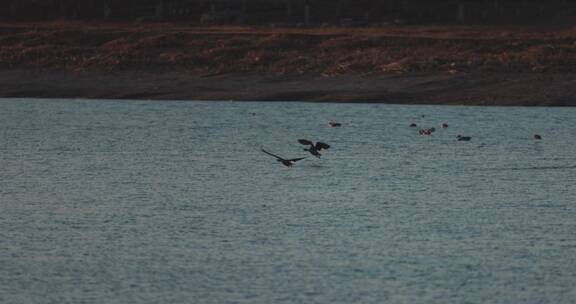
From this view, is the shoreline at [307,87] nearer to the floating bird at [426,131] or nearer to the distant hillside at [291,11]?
the floating bird at [426,131]

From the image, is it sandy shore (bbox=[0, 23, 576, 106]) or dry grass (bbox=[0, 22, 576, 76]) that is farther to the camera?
dry grass (bbox=[0, 22, 576, 76])

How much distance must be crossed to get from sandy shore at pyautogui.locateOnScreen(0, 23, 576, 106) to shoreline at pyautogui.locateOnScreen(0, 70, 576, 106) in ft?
0.08

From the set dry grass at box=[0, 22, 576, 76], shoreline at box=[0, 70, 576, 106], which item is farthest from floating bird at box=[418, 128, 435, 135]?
dry grass at box=[0, 22, 576, 76]

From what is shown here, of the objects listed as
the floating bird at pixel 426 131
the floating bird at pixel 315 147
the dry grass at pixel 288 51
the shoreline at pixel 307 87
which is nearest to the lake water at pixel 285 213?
the floating bird at pixel 426 131

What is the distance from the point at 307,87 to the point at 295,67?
178 centimetres

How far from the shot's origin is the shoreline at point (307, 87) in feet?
105

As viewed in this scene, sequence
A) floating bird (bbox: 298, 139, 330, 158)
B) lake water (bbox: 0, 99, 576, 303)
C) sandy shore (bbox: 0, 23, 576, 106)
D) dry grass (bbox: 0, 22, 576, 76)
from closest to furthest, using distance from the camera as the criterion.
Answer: lake water (bbox: 0, 99, 576, 303)
floating bird (bbox: 298, 139, 330, 158)
sandy shore (bbox: 0, 23, 576, 106)
dry grass (bbox: 0, 22, 576, 76)

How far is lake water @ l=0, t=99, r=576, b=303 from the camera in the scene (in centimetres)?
1217

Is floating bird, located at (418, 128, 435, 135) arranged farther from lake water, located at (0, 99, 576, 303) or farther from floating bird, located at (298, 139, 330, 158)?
floating bird, located at (298, 139, 330, 158)

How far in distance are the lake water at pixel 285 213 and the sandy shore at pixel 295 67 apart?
15.7ft

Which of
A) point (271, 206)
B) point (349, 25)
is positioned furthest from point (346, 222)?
point (349, 25)

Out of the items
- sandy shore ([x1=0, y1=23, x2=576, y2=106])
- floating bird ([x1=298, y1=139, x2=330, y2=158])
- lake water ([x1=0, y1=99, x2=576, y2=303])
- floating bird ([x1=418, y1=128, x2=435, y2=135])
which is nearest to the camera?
lake water ([x1=0, y1=99, x2=576, y2=303])

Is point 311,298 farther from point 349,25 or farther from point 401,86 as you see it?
point 349,25

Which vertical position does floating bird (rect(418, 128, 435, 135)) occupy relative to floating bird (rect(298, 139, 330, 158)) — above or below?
below
